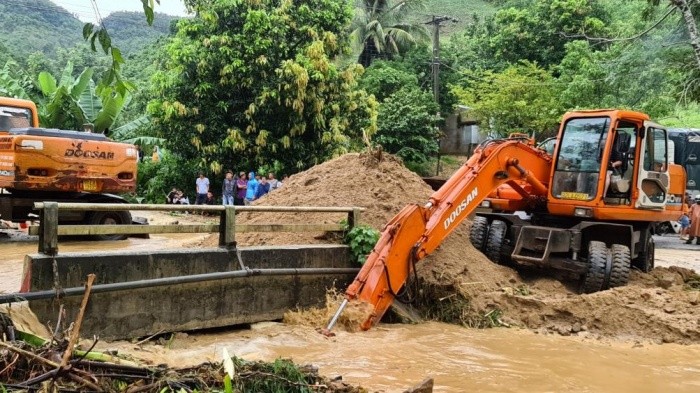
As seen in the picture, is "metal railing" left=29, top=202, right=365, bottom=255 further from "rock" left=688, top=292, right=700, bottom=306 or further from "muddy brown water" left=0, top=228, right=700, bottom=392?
"rock" left=688, top=292, right=700, bottom=306

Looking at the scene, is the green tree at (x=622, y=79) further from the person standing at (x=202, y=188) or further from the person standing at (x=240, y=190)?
the person standing at (x=202, y=188)

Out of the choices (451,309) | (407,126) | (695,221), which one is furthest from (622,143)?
(407,126)

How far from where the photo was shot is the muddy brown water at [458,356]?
594 cm

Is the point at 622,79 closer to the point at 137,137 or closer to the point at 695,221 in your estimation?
the point at 695,221

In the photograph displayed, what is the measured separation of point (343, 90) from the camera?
19.6 metres

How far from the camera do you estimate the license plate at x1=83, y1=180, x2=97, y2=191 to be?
40.3ft

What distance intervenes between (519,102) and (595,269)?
1819 cm

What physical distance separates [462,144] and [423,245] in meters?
30.8

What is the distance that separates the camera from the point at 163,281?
6387mm

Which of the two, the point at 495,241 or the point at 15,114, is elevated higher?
the point at 15,114

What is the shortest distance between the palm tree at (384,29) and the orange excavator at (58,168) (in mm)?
25701


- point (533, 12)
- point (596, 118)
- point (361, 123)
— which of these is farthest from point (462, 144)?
point (596, 118)

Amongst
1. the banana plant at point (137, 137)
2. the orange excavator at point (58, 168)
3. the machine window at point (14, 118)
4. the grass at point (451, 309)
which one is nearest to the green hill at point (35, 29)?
the banana plant at point (137, 137)

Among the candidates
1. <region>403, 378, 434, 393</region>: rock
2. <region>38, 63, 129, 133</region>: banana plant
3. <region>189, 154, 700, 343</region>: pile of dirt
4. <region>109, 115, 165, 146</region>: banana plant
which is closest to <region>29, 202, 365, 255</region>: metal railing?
<region>189, 154, 700, 343</region>: pile of dirt
